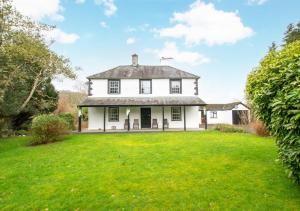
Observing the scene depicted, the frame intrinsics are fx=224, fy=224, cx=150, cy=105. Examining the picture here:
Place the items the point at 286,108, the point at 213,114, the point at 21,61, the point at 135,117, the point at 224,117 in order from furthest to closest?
1. the point at 213,114
2. the point at 224,117
3. the point at 135,117
4. the point at 21,61
5. the point at 286,108

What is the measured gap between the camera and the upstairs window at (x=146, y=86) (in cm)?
2323

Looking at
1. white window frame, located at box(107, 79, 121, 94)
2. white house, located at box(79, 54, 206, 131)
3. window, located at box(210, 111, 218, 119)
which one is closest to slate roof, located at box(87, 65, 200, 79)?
white house, located at box(79, 54, 206, 131)

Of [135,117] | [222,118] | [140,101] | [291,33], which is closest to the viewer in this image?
[140,101]

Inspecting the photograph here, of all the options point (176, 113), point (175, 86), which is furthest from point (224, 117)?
point (175, 86)

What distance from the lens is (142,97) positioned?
2308 centimetres

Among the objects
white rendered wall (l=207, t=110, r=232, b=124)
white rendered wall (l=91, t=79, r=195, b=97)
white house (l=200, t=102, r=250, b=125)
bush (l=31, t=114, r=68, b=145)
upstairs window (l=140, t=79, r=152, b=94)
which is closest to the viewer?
bush (l=31, t=114, r=68, b=145)

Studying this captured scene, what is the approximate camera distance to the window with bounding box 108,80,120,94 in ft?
75.9

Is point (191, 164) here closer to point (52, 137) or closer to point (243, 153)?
point (243, 153)

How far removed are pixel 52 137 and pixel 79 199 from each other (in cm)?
1029

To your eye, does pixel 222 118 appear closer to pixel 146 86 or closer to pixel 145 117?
pixel 145 117

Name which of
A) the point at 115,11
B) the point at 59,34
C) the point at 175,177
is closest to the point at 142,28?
the point at 115,11

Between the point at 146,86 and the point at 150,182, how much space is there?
17534mm

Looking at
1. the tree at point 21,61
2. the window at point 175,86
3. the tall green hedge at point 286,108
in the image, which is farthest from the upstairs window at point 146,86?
the tall green hedge at point 286,108

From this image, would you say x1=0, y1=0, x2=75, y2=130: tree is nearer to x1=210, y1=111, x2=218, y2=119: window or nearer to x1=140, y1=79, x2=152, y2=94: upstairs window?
x1=140, y1=79, x2=152, y2=94: upstairs window
